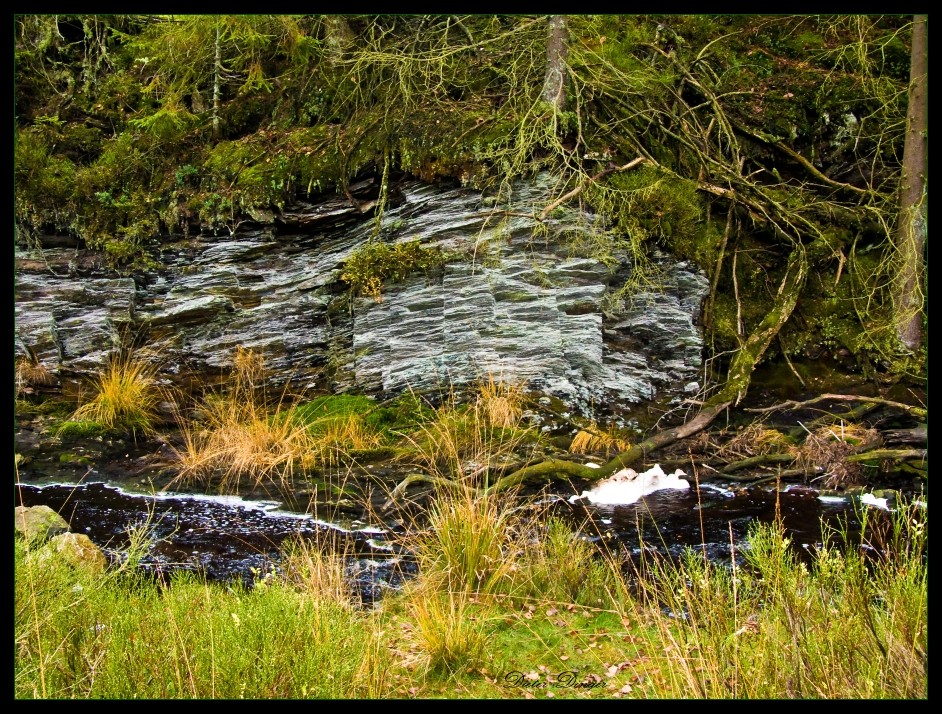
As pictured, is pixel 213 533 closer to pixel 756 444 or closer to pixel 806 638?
pixel 806 638

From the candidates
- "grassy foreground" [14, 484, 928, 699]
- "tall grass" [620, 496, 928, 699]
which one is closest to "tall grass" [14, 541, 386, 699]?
"grassy foreground" [14, 484, 928, 699]

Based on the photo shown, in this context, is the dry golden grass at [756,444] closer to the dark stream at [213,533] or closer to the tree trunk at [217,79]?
the dark stream at [213,533]

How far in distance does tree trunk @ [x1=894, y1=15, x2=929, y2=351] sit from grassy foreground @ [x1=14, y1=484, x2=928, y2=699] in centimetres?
102

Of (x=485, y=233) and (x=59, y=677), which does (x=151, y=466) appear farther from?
(x=485, y=233)

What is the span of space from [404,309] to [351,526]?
117cm

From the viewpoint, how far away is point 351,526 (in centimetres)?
259

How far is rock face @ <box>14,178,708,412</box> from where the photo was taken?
122 inches

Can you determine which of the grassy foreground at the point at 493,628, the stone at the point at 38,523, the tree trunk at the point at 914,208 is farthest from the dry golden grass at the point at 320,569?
the tree trunk at the point at 914,208

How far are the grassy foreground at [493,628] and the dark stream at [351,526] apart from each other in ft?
0.26

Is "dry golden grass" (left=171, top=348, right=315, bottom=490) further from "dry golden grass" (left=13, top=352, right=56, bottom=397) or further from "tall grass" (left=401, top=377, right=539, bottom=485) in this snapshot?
"dry golden grass" (left=13, top=352, right=56, bottom=397)

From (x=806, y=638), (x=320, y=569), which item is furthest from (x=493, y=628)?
(x=806, y=638)
